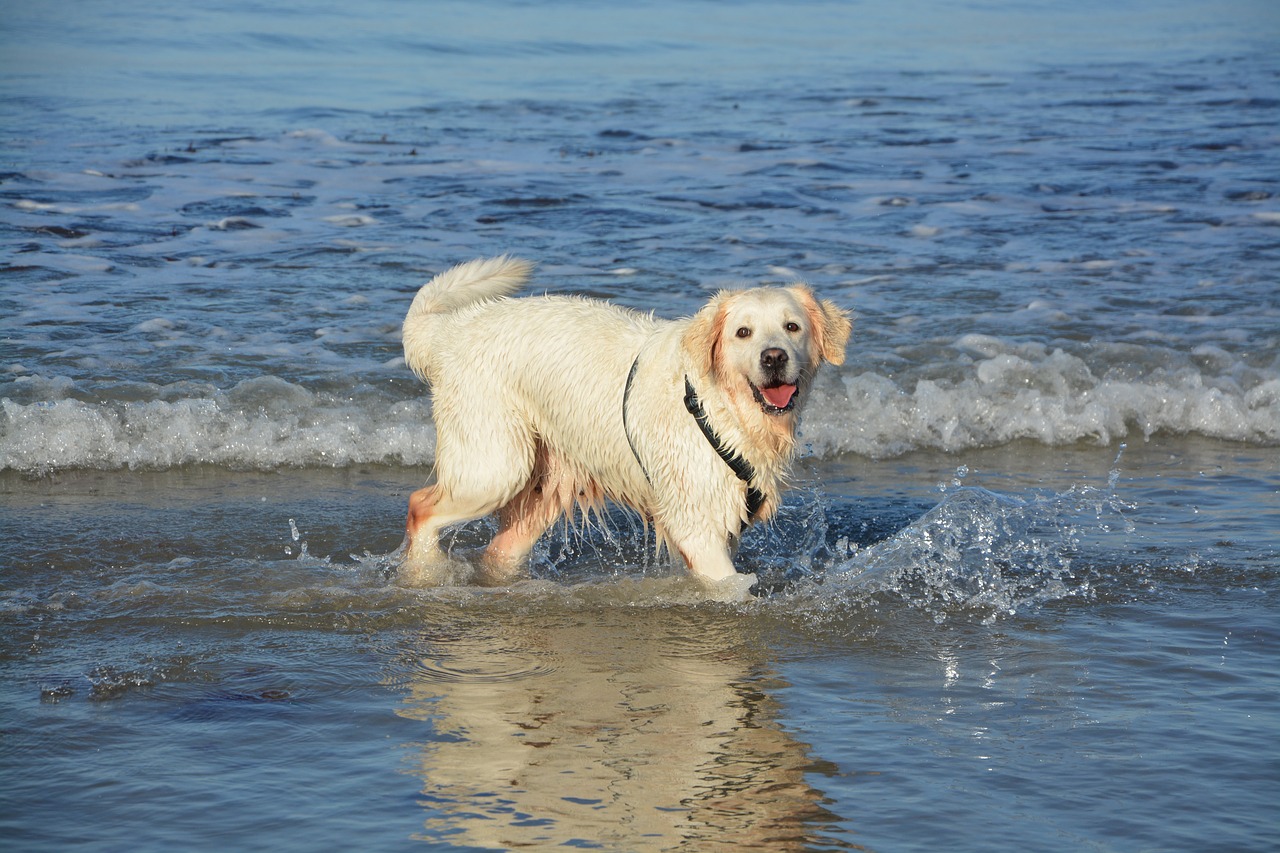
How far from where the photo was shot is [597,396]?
5.79 meters

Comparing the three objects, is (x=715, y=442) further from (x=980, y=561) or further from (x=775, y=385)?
(x=980, y=561)

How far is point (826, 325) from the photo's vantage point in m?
5.60

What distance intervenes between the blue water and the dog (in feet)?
1.25

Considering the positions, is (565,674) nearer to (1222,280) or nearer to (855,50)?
(1222,280)

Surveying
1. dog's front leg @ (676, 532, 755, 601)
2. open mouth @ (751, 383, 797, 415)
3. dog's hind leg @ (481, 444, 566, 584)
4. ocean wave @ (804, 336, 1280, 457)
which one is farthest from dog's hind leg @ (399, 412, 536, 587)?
ocean wave @ (804, 336, 1280, 457)

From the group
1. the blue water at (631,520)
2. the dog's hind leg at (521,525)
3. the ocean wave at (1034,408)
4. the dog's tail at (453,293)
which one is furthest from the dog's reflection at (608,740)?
the ocean wave at (1034,408)

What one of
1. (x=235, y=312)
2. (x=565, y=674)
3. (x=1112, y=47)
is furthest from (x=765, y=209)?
(x=1112, y=47)

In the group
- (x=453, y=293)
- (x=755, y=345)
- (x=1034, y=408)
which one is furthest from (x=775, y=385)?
(x=1034, y=408)

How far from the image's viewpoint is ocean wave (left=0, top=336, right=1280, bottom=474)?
813cm

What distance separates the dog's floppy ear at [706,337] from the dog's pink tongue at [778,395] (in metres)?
0.24

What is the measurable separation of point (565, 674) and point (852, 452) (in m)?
3.91

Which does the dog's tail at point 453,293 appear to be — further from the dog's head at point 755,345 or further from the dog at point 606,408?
the dog's head at point 755,345

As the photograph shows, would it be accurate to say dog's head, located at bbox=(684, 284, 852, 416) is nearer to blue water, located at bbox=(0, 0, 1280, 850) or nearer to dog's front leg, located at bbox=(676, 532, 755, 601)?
dog's front leg, located at bbox=(676, 532, 755, 601)

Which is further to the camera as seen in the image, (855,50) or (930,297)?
(855,50)
